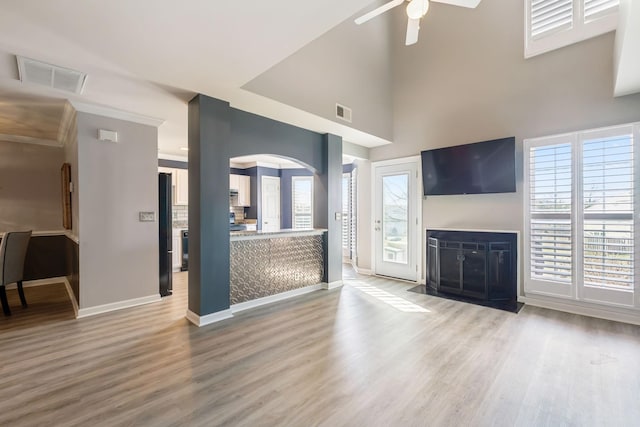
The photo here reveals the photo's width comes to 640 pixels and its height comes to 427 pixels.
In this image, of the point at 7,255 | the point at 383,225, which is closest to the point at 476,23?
the point at 383,225

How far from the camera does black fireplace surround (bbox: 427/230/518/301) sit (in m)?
4.04

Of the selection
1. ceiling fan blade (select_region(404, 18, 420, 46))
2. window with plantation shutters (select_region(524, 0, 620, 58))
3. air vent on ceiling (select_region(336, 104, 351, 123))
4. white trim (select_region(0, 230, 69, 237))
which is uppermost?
window with plantation shutters (select_region(524, 0, 620, 58))

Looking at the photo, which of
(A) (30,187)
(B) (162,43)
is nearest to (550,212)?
(B) (162,43)

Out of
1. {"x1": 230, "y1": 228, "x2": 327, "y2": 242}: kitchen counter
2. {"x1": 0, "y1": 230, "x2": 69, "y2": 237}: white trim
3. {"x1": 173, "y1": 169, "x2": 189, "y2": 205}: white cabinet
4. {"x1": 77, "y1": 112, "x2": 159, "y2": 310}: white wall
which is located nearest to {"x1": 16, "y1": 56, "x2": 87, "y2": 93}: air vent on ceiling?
{"x1": 77, "y1": 112, "x2": 159, "y2": 310}: white wall

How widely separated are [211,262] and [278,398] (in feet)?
5.83

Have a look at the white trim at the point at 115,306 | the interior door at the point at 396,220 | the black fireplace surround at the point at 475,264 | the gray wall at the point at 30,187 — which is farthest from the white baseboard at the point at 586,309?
the gray wall at the point at 30,187

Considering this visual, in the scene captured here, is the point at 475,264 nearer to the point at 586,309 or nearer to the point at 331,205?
the point at 586,309

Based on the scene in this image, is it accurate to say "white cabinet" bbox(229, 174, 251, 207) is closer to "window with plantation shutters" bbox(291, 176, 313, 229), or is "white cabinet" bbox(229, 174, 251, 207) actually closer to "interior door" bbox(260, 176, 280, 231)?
"interior door" bbox(260, 176, 280, 231)

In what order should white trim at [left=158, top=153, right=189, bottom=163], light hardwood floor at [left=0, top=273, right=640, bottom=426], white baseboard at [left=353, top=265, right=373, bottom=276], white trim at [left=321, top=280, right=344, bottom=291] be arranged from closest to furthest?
light hardwood floor at [left=0, top=273, right=640, bottom=426], white trim at [left=321, top=280, right=344, bottom=291], white baseboard at [left=353, top=265, right=373, bottom=276], white trim at [left=158, top=153, right=189, bottom=163]

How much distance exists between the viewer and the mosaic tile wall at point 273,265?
3658 millimetres

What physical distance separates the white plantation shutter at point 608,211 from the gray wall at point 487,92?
37cm

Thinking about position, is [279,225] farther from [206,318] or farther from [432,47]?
[432,47]

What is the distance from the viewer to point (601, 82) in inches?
134

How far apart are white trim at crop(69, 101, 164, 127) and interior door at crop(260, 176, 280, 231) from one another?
12.4ft
